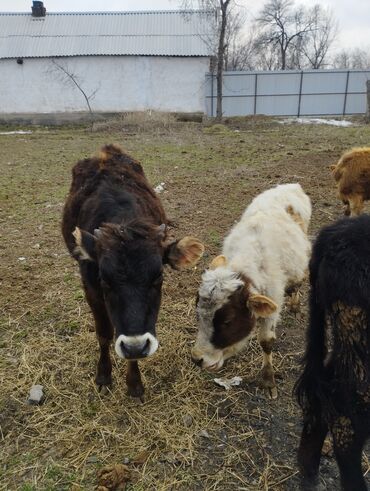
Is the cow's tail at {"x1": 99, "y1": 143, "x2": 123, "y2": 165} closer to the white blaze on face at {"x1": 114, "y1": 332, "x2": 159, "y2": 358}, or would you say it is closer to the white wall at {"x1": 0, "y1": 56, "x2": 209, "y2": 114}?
the white blaze on face at {"x1": 114, "y1": 332, "x2": 159, "y2": 358}

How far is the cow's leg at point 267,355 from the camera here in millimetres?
3600

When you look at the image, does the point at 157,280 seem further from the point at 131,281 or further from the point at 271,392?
the point at 271,392

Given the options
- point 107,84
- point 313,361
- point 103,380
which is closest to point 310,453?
point 313,361

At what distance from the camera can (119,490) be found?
2.79 meters

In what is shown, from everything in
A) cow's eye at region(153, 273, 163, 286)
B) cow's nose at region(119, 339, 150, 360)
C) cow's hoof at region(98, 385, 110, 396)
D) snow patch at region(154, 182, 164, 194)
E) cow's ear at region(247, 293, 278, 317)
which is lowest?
cow's hoof at region(98, 385, 110, 396)

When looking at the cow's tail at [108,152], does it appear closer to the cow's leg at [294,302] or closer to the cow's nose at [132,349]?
the cow's nose at [132,349]

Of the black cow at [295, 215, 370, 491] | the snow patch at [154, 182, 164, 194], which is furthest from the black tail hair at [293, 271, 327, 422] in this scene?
the snow patch at [154, 182, 164, 194]

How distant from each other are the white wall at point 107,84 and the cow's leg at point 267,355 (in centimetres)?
2721

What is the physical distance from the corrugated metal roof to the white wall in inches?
22.8

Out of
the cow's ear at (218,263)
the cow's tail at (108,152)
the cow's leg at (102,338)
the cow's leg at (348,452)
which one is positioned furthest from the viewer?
the cow's tail at (108,152)

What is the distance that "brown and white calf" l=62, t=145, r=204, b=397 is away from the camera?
281cm

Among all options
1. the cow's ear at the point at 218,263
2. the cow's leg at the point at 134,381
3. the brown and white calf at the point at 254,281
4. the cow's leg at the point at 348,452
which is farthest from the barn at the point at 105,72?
the cow's leg at the point at 348,452

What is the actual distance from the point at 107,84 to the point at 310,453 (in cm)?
3015

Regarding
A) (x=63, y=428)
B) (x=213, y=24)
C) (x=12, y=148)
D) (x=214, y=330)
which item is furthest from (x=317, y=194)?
(x=213, y=24)
